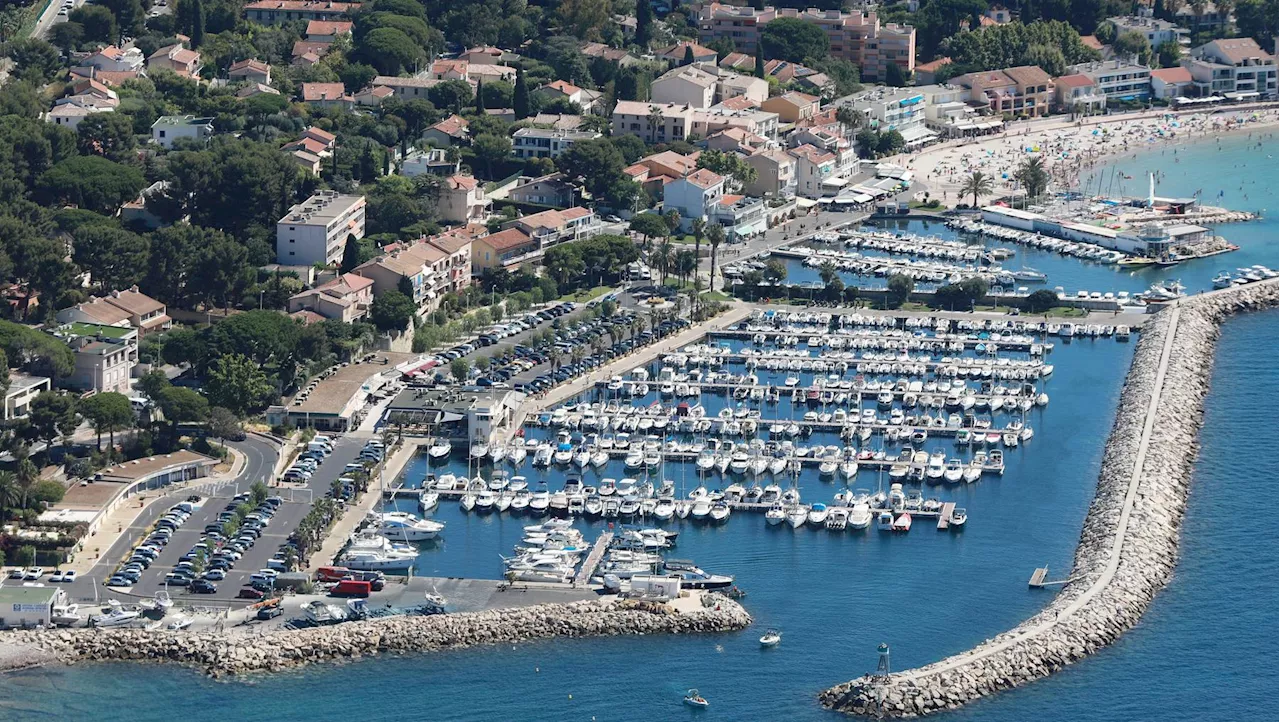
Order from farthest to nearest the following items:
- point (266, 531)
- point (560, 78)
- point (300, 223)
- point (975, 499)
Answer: point (560, 78), point (300, 223), point (975, 499), point (266, 531)

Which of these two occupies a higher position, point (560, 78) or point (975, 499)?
point (560, 78)

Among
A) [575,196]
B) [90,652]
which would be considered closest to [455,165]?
[575,196]

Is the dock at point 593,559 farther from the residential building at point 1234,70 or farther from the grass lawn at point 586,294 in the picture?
the residential building at point 1234,70

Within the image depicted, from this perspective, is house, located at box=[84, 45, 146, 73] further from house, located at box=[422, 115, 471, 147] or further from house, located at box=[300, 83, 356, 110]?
house, located at box=[422, 115, 471, 147]

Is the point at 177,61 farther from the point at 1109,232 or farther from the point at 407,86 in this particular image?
the point at 1109,232

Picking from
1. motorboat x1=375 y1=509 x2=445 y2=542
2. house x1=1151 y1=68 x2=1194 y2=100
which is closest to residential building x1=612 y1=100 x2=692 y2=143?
house x1=1151 y1=68 x2=1194 y2=100

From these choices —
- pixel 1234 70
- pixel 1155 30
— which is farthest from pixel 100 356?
pixel 1155 30

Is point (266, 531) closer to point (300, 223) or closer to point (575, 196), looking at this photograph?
point (300, 223)
